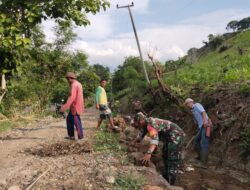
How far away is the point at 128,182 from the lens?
6.03m

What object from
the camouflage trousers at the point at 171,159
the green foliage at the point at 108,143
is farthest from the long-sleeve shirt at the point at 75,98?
the camouflage trousers at the point at 171,159

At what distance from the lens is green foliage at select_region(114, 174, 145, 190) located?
589 cm

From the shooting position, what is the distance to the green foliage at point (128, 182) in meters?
5.89

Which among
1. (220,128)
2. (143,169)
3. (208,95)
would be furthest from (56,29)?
(143,169)

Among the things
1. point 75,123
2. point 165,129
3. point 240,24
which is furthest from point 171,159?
point 240,24

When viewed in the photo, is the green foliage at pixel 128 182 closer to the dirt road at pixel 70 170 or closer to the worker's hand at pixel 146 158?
the dirt road at pixel 70 170

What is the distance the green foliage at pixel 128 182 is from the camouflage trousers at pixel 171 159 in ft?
5.18

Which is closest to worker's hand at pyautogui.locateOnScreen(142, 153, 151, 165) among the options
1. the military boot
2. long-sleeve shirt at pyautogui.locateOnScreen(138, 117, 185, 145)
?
long-sleeve shirt at pyautogui.locateOnScreen(138, 117, 185, 145)

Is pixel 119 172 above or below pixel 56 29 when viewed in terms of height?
below

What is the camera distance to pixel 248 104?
10.3 m

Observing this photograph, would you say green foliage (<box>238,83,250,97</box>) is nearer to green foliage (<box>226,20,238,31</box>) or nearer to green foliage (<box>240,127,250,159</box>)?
green foliage (<box>240,127,250,159</box>)

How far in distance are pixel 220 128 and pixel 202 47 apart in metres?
42.1

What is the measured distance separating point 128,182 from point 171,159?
77.1 inches

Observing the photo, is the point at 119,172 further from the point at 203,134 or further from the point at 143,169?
the point at 203,134
